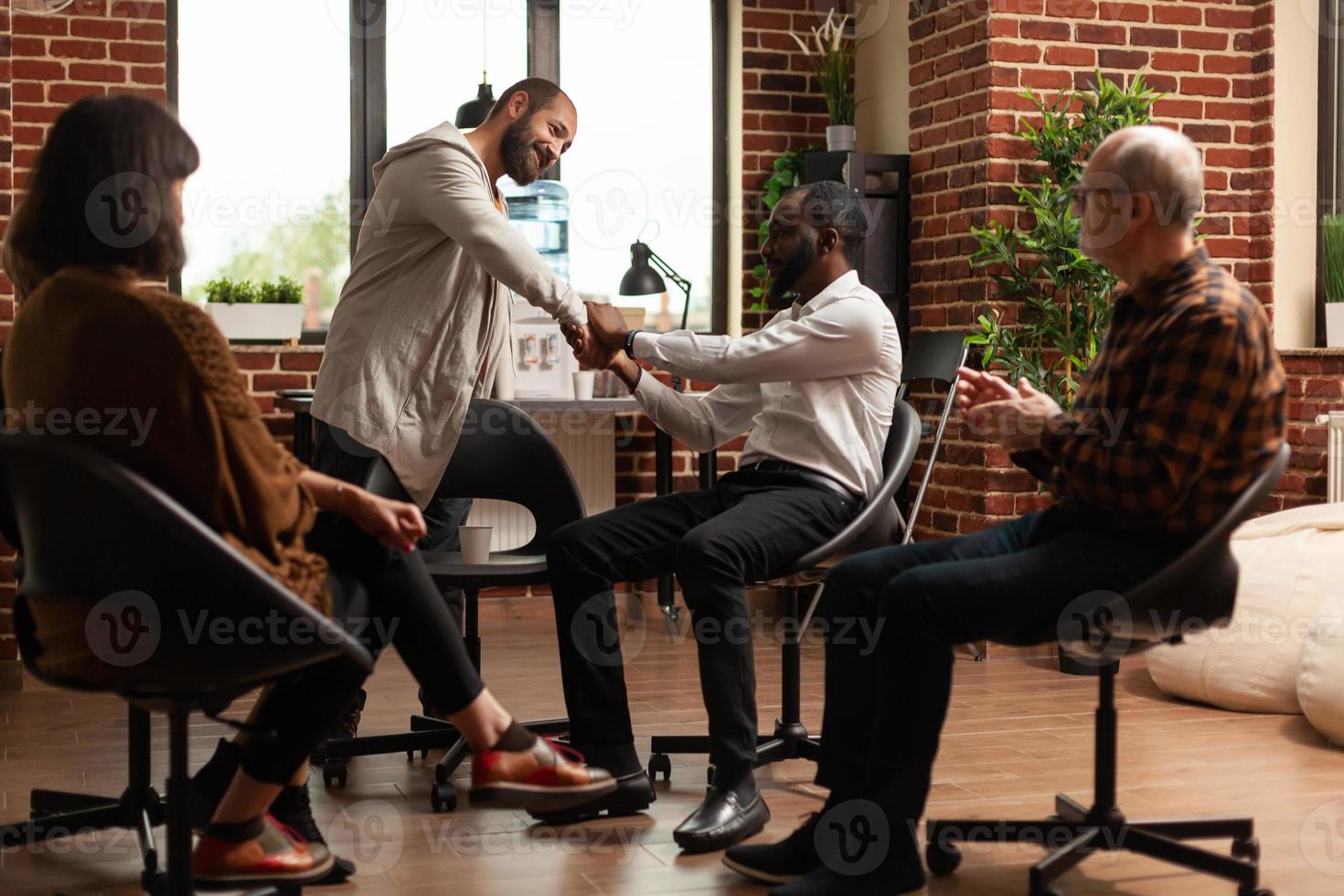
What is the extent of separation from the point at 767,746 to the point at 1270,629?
1496 millimetres

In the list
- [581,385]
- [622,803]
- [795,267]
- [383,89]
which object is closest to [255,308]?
[383,89]

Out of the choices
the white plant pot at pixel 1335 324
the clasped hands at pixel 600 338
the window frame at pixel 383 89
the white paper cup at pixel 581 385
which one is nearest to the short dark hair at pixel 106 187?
the clasped hands at pixel 600 338

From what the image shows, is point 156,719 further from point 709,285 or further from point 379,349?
point 709,285

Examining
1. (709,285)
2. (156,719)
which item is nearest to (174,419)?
(156,719)

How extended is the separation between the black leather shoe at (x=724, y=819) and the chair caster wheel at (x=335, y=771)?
2.57 ft

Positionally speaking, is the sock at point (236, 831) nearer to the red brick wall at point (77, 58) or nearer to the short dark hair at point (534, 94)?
the short dark hair at point (534, 94)

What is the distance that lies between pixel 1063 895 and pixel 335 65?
13.6 ft

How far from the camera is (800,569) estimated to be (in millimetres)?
2721

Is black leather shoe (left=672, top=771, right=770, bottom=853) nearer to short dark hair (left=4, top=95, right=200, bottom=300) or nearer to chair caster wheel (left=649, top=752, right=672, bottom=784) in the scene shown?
chair caster wheel (left=649, top=752, right=672, bottom=784)

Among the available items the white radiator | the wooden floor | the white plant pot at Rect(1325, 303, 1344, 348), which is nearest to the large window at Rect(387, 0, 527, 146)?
the wooden floor

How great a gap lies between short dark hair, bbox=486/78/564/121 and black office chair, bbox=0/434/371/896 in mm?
1536

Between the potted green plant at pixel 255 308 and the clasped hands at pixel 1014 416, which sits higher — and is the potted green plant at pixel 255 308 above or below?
above

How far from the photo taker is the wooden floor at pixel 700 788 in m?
2.39

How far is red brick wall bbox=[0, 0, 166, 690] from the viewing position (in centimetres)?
485
